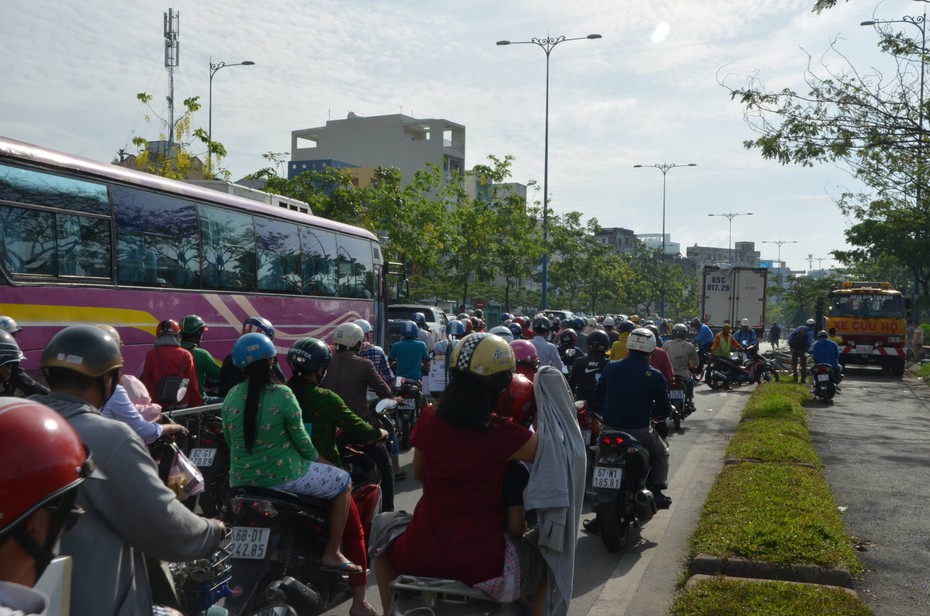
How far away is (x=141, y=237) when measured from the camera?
10.4 metres

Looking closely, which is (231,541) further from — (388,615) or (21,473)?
(21,473)

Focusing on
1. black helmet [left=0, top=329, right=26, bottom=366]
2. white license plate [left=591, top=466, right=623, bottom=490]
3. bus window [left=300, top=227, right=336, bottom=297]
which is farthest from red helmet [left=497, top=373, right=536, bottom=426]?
bus window [left=300, top=227, right=336, bottom=297]

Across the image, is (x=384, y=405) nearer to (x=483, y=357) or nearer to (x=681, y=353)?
(x=483, y=357)

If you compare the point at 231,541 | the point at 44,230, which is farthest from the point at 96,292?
the point at 231,541

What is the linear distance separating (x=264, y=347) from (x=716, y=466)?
298 inches

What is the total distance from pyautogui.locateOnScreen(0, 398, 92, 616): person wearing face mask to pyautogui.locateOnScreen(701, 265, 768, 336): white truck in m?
30.9

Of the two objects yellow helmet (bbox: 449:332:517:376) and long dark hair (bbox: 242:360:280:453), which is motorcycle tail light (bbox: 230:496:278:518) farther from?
yellow helmet (bbox: 449:332:517:376)

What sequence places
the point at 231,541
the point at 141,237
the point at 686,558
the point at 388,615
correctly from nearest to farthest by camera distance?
1. the point at 388,615
2. the point at 231,541
3. the point at 686,558
4. the point at 141,237

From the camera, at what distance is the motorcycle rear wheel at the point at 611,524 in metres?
6.84

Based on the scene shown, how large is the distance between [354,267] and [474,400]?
1344 centimetres

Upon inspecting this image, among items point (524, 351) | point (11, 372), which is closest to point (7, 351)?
point (11, 372)

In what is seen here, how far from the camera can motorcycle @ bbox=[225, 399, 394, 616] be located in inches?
170

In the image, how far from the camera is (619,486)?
22.2 ft

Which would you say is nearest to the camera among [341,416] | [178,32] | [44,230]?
[341,416]
